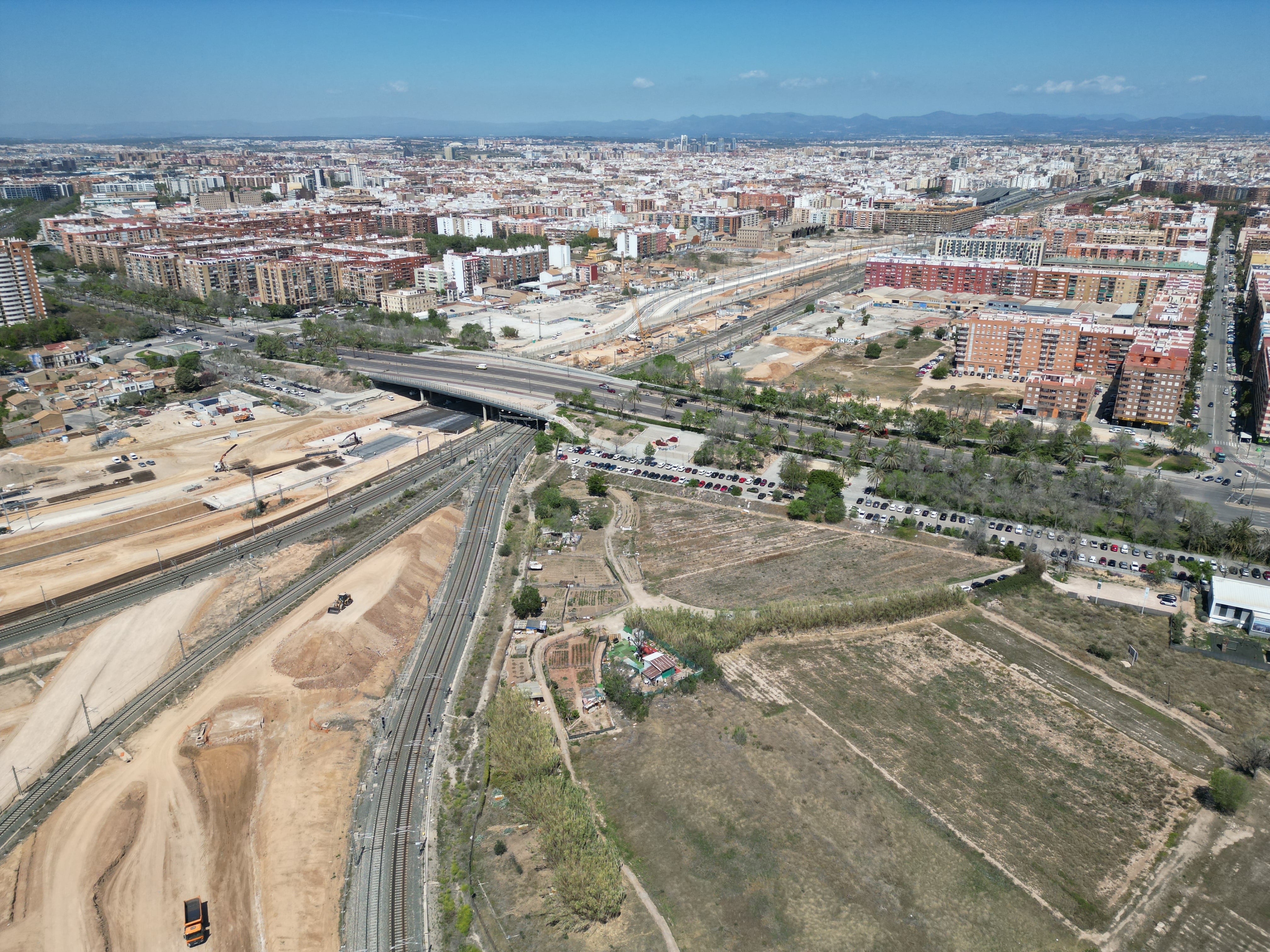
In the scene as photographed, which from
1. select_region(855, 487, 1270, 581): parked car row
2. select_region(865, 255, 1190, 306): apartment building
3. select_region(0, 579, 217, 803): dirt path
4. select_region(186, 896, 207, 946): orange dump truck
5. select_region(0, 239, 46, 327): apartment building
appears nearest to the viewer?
select_region(186, 896, 207, 946): orange dump truck

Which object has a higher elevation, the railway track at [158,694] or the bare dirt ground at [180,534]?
the bare dirt ground at [180,534]

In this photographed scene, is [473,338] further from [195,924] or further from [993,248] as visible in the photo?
[993,248]

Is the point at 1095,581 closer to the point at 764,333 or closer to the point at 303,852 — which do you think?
the point at 303,852

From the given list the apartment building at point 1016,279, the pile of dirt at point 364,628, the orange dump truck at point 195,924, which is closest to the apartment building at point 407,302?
the pile of dirt at point 364,628

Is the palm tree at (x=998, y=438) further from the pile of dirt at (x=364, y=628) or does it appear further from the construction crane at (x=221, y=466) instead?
the construction crane at (x=221, y=466)

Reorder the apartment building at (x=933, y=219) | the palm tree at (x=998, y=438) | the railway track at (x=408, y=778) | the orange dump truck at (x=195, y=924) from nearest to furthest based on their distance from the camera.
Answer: the orange dump truck at (x=195, y=924), the railway track at (x=408, y=778), the palm tree at (x=998, y=438), the apartment building at (x=933, y=219)

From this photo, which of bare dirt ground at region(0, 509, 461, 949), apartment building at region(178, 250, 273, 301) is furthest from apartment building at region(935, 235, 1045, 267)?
bare dirt ground at region(0, 509, 461, 949)

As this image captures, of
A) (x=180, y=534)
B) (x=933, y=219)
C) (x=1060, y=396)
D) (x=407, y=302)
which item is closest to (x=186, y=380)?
(x=180, y=534)

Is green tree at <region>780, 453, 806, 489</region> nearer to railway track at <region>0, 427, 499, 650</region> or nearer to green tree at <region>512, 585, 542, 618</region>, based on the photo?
green tree at <region>512, 585, 542, 618</region>
